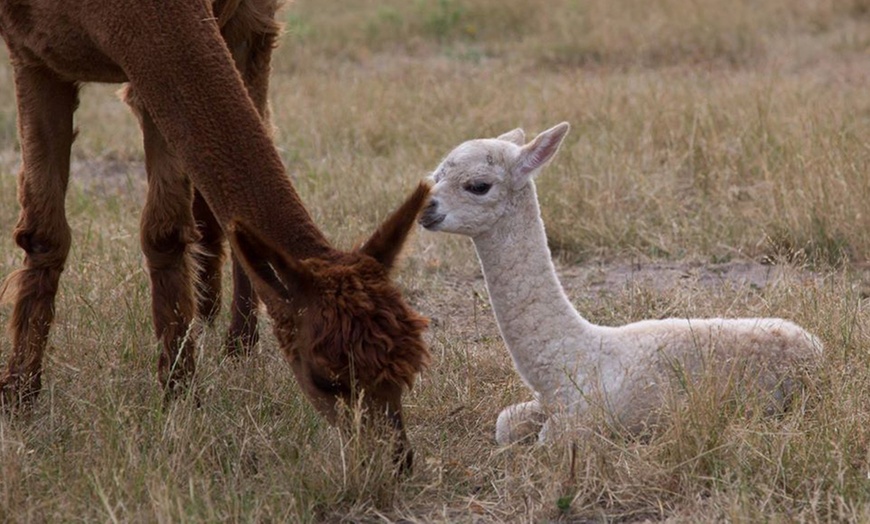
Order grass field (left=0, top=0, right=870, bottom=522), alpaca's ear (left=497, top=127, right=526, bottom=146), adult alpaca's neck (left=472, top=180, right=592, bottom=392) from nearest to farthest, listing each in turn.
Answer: grass field (left=0, top=0, right=870, bottom=522) → adult alpaca's neck (left=472, top=180, right=592, bottom=392) → alpaca's ear (left=497, top=127, right=526, bottom=146)

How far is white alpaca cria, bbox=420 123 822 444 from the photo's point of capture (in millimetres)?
4250

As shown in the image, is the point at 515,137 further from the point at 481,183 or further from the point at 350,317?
the point at 350,317

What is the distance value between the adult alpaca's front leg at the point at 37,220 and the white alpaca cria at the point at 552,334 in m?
1.38

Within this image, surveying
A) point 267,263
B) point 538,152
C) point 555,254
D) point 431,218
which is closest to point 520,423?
point 431,218

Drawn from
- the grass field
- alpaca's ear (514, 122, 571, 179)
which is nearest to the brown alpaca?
the grass field

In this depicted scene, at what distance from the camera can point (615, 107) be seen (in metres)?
8.88

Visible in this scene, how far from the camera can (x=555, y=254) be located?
266 inches

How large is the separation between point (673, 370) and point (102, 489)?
184 centimetres

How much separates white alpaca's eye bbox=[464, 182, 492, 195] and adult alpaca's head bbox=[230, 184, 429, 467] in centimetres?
70

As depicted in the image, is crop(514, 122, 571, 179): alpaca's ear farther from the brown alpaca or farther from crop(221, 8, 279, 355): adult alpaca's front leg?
crop(221, 8, 279, 355): adult alpaca's front leg

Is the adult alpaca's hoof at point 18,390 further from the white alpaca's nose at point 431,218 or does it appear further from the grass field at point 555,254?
the white alpaca's nose at point 431,218

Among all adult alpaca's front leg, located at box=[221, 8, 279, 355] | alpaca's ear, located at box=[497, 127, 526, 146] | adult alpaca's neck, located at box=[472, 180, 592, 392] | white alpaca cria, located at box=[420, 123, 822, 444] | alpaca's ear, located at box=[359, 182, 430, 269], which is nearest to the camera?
alpaca's ear, located at box=[359, 182, 430, 269]

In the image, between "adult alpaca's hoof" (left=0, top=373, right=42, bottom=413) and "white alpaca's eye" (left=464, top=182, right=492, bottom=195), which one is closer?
"white alpaca's eye" (left=464, top=182, right=492, bottom=195)

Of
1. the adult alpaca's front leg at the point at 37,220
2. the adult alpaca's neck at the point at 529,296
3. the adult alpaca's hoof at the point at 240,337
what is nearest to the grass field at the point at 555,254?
the adult alpaca's hoof at the point at 240,337
